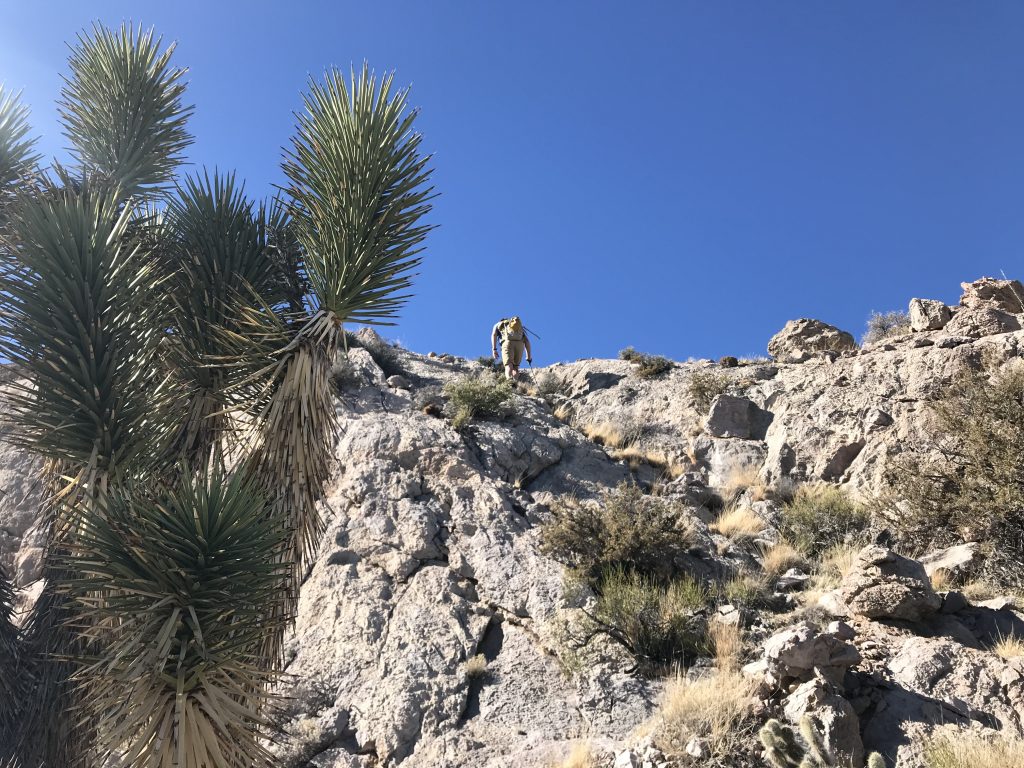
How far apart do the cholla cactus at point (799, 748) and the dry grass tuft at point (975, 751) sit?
373 millimetres

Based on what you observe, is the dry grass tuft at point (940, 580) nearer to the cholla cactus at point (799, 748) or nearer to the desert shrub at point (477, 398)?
the cholla cactus at point (799, 748)

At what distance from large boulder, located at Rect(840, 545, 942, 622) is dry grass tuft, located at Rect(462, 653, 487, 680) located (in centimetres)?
366

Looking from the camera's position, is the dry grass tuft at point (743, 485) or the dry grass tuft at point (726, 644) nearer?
the dry grass tuft at point (726, 644)

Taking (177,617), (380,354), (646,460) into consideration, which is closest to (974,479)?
(646,460)

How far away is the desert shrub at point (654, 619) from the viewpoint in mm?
6773

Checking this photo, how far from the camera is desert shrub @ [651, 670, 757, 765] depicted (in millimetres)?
5289

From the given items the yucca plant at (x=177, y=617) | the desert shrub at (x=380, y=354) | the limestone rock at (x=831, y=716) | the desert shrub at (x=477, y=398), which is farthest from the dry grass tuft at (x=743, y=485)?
the yucca plant at (x=177, y=617)

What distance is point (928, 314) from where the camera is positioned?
13781mm

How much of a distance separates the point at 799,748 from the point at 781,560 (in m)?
3.63

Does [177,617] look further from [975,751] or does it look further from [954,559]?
[954,559]

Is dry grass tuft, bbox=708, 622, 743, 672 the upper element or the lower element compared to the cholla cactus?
upper

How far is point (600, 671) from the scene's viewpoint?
6.75m

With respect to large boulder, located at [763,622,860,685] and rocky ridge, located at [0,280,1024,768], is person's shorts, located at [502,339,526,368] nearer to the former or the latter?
rocky ridge, located at [0,280,1024,768]

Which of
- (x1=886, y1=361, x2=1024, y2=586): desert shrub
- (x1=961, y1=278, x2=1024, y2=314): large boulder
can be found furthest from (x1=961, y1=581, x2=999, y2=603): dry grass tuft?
(x1=961, y1=278, x2=1024, y2=314): large boulder
